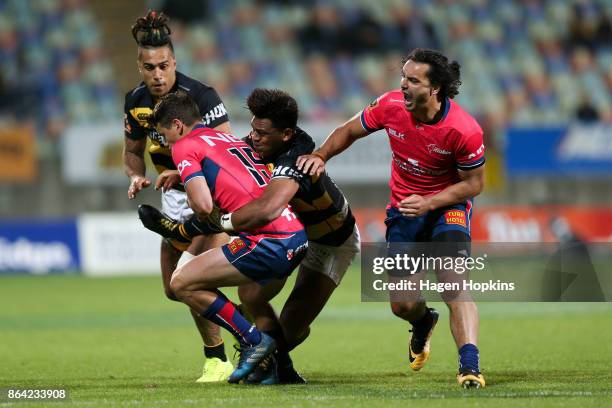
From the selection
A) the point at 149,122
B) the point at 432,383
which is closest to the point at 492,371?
the point at 432,383

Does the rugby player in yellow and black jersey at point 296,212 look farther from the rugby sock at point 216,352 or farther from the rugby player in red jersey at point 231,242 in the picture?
the rugby sock at point 216,352

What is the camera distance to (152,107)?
26.8 ft

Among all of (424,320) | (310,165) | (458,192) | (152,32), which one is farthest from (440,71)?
(152,32)

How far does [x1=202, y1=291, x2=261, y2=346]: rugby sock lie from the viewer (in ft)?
23.5

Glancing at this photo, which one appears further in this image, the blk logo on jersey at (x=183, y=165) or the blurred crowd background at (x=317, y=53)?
the blurred crowd background at (x=317, y=53)

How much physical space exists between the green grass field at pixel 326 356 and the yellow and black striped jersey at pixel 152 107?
170cm

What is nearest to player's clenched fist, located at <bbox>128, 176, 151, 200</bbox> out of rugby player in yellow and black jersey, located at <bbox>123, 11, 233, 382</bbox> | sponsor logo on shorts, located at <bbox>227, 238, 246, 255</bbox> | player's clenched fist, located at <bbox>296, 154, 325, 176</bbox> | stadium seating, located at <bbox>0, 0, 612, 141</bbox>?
rugby player in yellow and black jersey, located at <bbox>123, 11, 233, 382</bbox>

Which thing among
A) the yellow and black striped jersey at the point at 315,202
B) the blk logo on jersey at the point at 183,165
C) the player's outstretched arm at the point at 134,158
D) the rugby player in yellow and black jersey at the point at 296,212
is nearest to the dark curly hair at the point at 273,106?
the rugby player in yellow and black jersey at the point at 296,212

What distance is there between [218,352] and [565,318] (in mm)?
5946

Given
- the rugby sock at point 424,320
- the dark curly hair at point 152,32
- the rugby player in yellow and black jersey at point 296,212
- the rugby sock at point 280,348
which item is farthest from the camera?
the rugby sock at point 424,320

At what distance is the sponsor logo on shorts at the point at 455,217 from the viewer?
744 cm

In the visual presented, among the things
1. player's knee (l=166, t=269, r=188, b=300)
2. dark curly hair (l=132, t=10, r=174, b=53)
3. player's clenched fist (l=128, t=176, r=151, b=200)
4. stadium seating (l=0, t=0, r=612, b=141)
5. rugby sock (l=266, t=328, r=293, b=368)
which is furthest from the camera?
stadium seating (l=0, t=0, r=612, b=141)

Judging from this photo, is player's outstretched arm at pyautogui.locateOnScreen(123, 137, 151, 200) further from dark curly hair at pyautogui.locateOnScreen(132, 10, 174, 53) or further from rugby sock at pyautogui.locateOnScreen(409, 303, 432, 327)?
rugby sock at pyautogui.locateOnScreen(409, 303, 432, 327)

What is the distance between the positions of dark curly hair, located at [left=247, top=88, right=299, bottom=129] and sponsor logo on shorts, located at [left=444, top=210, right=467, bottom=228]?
50.6 inches
